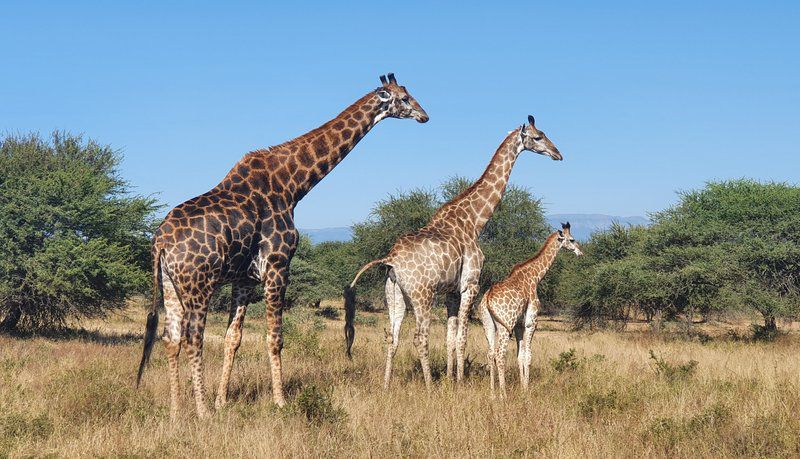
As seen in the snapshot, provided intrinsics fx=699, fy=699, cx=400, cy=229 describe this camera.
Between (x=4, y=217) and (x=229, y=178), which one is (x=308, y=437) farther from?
(x=4, y=217)

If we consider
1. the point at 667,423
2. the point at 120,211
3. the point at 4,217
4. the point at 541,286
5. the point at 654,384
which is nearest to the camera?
the point at 667,423

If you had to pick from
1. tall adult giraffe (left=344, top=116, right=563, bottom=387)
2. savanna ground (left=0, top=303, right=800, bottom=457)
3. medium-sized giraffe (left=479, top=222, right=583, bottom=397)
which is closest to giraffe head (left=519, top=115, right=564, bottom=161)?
tall adult giraffe (left=344, top=116, right=563, bottom=387)

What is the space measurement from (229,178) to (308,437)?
319 cm

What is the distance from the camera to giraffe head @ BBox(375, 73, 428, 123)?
9578 mm

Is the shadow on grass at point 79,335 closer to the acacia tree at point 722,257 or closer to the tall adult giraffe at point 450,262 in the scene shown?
the tall adult giraffe at point 450,262

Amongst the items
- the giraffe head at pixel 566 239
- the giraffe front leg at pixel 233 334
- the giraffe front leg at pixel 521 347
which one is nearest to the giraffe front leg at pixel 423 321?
the giraffe front leg at pixel 521 347

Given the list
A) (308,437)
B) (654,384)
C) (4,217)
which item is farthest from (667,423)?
(4,217)

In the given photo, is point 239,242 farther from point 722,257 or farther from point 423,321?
point 722,257

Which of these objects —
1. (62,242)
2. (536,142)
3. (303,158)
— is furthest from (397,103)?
(62,242)

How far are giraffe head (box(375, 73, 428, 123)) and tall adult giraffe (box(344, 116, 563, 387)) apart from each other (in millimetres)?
1757

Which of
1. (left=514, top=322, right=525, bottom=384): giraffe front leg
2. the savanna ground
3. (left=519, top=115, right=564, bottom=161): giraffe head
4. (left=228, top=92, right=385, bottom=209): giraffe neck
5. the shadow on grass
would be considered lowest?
the savanna ground

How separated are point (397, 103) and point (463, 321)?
3.27m

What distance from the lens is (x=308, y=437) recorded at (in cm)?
682

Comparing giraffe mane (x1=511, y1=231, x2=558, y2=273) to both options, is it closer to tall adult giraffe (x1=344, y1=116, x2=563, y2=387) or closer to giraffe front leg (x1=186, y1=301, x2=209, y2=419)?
tall adult giraffe (x1=344, y1=116, x2=563, y2=387)
